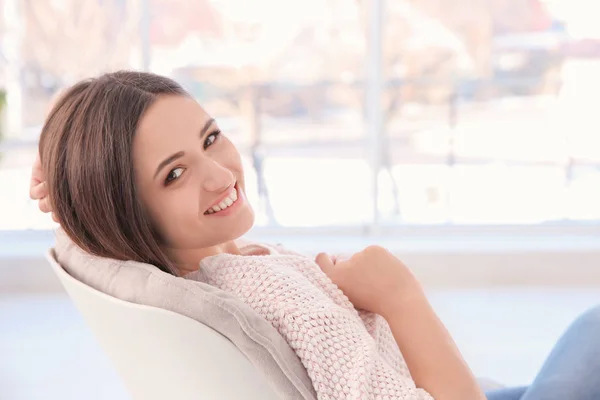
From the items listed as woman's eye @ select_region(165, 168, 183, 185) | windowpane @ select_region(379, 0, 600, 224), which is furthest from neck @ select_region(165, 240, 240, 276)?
windowpane @ select_region(379, 0, 600, 224)

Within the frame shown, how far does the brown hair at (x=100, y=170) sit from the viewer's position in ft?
4.36

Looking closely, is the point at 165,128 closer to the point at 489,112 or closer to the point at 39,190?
the point at 39,190

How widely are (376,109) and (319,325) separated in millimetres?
3529

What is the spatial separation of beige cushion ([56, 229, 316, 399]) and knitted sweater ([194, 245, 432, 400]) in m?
Result: 0.03

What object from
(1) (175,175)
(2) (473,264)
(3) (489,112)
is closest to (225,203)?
(1) (175,175)

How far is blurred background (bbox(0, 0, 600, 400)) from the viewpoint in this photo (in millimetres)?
4648

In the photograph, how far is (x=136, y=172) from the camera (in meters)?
1.38

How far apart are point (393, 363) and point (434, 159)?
3585mm

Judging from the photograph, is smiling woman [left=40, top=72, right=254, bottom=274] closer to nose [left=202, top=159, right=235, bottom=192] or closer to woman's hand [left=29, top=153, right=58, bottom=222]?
nose [left=202, top=159, right=235, bottom=192]

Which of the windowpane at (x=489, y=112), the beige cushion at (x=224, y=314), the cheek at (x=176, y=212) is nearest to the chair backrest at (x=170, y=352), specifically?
the beige cushion at (x=224, y=314)

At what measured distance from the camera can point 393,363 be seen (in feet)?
4.65

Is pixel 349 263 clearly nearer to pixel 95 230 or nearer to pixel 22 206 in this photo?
pixel 95 230

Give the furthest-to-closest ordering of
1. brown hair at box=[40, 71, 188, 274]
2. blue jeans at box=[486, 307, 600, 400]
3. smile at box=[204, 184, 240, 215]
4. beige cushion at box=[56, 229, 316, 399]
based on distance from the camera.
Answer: blue jeans at box=[486, 307, 600, 400]
smile at box=[204, 184, 240, 215]
brown hair at box=[40, 71, 188, 274]
beige cushion at box=[56, 229, 316, 399]

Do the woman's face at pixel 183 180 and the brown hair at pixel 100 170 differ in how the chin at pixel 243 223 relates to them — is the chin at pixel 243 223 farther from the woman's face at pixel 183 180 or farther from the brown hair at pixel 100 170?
the brown hair at pixel 100 170
